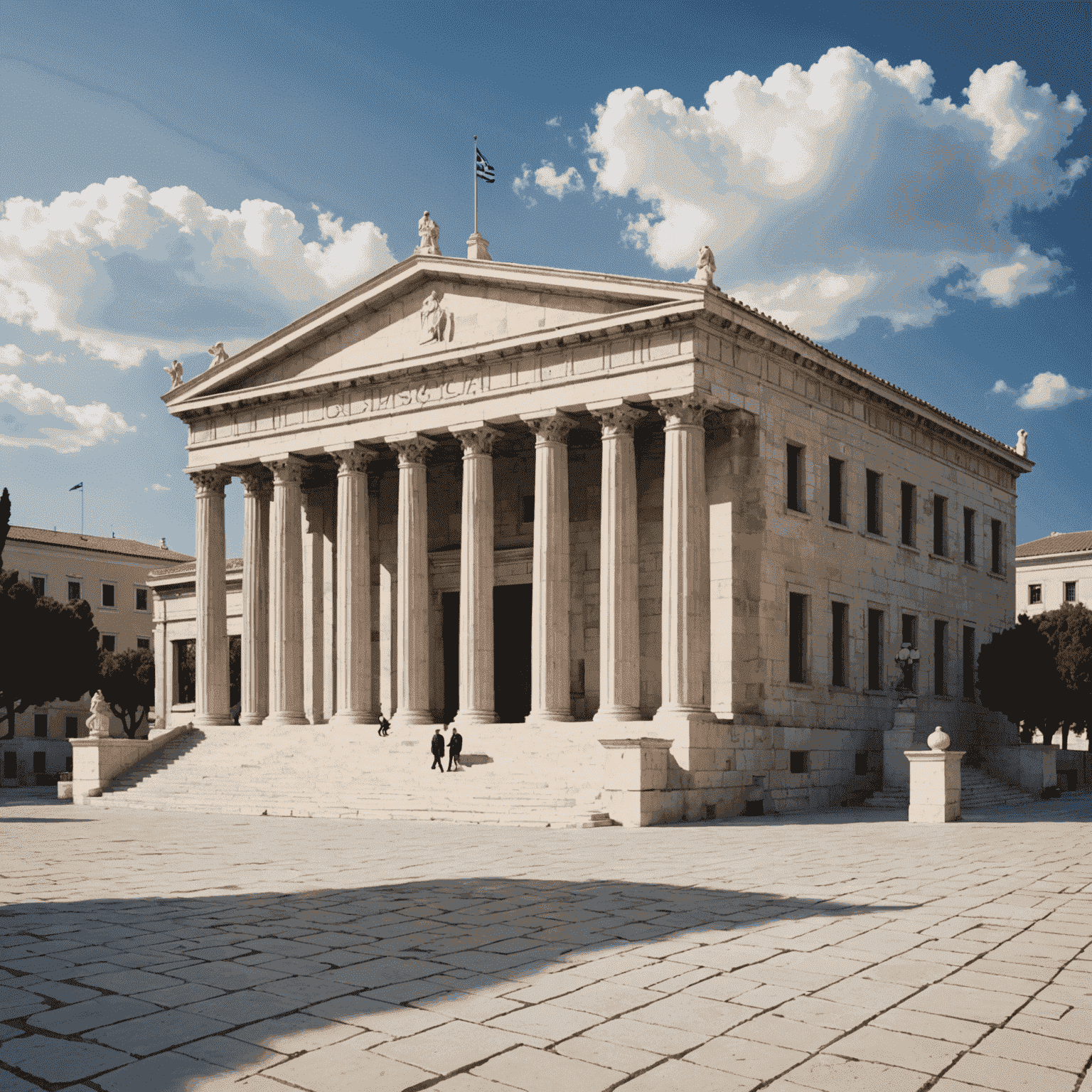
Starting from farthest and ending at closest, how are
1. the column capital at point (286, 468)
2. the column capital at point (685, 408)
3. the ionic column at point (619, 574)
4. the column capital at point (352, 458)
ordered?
the column capital at point (286, 468), the column capital at point (352, 458), the ionic column at point (619, 574), the column capital at point (685, 408)

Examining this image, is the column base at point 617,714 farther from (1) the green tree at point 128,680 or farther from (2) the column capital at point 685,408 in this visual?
(1) the green tree at point 128,680

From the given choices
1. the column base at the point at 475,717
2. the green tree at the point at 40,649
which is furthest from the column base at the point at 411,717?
the green tree at the point at 40,649

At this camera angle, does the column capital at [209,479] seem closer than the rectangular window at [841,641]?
No

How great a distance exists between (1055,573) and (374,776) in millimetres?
62243

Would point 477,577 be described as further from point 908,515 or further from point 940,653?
point 940,653

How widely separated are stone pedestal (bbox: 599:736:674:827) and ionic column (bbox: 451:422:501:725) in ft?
26.2

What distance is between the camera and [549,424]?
108ft

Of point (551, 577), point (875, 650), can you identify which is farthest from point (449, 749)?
point (875, 650)

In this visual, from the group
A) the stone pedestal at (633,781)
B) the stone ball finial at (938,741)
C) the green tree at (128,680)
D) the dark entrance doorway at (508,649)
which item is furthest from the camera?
the green tree at (128,680)

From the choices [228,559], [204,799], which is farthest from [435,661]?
[228,559]

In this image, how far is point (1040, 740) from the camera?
68.8 meters

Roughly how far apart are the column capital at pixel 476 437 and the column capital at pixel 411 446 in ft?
4.95

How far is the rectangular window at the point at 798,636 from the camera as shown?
3406 centimetres

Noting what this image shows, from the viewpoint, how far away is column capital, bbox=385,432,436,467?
35.6m
